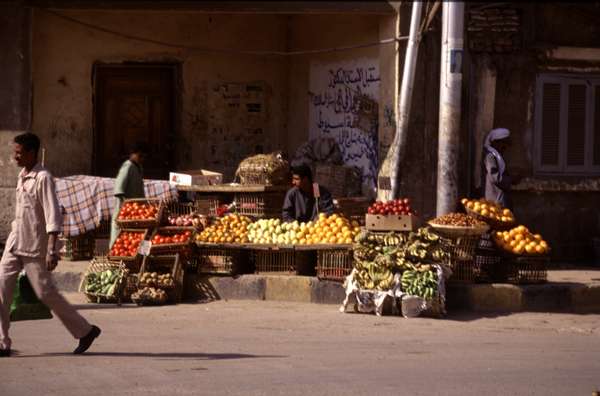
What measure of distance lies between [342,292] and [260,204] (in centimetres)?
200

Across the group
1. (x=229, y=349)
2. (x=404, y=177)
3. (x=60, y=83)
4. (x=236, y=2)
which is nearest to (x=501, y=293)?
(x=404, y=177)

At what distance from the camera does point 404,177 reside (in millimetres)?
15250

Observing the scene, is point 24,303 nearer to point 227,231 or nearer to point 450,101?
point 227,231

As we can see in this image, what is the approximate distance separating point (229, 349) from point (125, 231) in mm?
3986

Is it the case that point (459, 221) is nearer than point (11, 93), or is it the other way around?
point (459, 221)

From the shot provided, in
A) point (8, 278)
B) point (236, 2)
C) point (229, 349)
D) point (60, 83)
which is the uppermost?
point (236, 2)

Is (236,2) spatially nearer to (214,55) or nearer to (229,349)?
(214,55)

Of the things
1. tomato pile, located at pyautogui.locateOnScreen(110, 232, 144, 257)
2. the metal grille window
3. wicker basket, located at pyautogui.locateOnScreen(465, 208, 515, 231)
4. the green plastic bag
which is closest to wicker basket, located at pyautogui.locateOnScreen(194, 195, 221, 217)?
tomato pile, located at pyautogui.locateOnScreen(110, 232, 144, 257)

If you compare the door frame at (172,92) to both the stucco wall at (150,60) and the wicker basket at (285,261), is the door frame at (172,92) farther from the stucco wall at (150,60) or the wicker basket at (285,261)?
the wicker basket at (285,261)

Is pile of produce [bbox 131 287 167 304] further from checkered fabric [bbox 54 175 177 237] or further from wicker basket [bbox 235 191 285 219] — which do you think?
checkered fabric [bbox 54 175 177 237]

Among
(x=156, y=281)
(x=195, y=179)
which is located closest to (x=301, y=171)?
(x=195, y=179)

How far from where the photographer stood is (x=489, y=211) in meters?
13.0

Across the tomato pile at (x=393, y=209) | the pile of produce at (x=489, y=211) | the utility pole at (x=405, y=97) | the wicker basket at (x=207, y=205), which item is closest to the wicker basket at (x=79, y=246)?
the wicker basket at (x=207, y=205)

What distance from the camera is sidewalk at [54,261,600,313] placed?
12.7 meters
